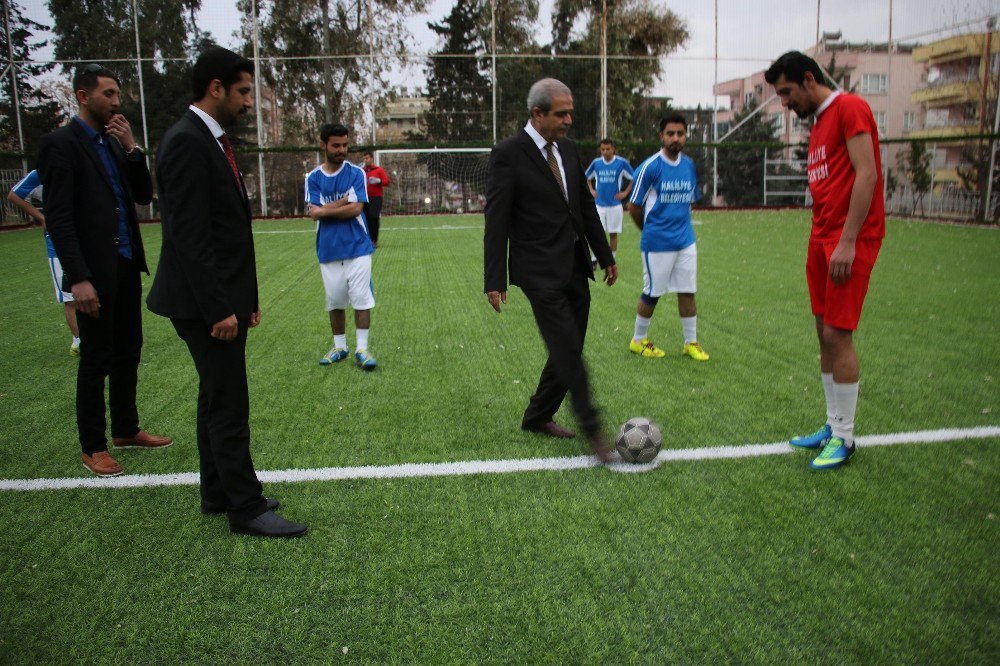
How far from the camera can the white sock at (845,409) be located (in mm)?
3775

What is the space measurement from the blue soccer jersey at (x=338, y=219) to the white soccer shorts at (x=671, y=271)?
2.58 metres

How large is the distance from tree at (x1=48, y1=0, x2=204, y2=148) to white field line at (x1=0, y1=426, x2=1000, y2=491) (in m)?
27.6

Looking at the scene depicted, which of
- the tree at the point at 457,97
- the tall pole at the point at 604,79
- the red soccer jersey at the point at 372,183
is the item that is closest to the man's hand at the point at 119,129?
the red soccer jersey at the point at 372,183

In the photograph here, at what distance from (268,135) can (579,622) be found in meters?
29.0

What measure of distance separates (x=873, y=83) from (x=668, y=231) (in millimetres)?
29833

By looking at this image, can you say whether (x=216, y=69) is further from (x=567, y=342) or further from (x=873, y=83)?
(x=873, y=83)

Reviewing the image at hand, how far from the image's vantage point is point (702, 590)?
268 centimetres

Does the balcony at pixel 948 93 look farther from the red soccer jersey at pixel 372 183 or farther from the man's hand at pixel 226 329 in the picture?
the man's hand at pixel 226 329

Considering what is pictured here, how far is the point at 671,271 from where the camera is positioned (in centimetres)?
635

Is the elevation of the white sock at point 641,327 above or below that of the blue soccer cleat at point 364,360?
above

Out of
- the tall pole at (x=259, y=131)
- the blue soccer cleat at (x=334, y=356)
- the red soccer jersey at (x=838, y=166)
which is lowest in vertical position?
the blue soccer cleat at (x=334, y=356)

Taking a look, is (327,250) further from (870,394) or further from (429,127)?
(429,127)

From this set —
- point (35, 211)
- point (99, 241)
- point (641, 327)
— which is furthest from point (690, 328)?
point (35, 211)

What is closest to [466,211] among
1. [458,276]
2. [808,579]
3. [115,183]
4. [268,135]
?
[268,135]
